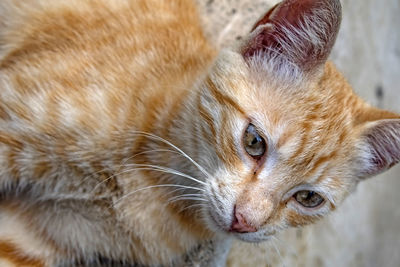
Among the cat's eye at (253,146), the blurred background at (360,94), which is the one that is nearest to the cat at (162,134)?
the cat's eye at (253,146)

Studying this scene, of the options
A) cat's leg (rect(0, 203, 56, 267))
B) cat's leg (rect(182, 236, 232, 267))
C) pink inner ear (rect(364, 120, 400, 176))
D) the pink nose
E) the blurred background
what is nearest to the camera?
the pink nose

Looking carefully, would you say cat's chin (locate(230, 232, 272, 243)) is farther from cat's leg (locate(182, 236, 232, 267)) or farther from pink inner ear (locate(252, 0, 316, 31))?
pink inner ear (locate(252, 0, 316, 31))

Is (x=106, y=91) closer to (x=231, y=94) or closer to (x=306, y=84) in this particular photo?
(x=231, y=94)

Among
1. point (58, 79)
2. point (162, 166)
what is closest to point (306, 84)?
point (162, 166)

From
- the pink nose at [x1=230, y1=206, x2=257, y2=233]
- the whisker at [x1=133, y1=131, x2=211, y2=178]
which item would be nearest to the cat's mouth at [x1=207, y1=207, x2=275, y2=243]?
the pink nose at [x1=230, y1=206, x2=257, y2=233]

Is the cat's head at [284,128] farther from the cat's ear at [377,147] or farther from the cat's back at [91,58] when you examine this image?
the cat's back at [91,58]

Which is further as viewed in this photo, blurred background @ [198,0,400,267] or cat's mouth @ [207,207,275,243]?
blurred background @ [198,0,400,267]

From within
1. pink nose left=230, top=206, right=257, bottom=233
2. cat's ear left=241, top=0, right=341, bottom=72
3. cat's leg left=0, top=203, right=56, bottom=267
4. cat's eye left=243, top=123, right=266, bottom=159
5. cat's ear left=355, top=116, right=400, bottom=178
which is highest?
cat's ear left=241, top=0, right=341, bottom=72
